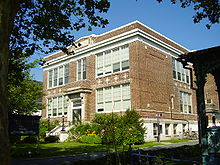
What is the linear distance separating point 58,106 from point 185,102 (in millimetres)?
17623

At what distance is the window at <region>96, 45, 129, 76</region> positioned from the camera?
2603cm

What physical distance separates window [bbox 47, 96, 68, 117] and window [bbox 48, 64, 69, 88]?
224cm

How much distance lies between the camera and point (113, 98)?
26.4m

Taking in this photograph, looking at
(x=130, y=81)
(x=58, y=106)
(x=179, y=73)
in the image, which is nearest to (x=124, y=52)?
(x=130, y=81)

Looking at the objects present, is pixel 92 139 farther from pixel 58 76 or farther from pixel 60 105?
pixel 58 76

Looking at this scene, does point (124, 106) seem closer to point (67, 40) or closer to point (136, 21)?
point (136, 21)

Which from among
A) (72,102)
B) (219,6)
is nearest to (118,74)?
(72,102)

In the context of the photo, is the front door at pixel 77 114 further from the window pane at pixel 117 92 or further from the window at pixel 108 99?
the window pane at pixel 117 92

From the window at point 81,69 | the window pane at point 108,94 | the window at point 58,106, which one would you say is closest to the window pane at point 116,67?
the window pane at point 108,94

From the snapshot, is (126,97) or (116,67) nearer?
(126,97)

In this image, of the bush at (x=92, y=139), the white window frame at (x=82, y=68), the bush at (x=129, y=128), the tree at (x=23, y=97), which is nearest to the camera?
the bush at (x=129, y=128)

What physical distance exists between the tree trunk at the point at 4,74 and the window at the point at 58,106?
27082 mm

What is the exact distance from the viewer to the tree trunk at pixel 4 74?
409 cm

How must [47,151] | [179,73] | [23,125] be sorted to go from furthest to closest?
[179,73] < [47,151] < [23,125]
